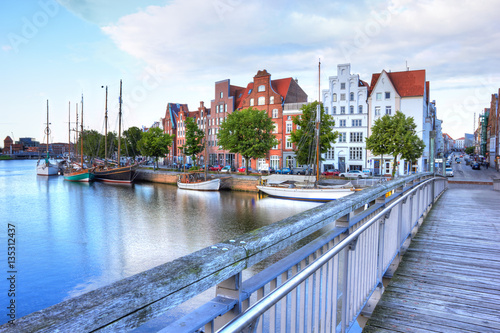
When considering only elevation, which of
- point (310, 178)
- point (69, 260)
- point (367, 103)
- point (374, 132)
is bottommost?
point (69, 260)

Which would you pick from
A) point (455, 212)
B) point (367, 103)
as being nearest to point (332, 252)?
point (455, 212)

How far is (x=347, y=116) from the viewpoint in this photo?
56.4m

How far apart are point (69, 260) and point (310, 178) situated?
102ft

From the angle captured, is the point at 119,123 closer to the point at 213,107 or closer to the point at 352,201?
the point at 213,107

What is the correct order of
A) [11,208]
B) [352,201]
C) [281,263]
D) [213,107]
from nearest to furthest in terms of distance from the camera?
1. [281,263]
2. [352,201]
3. [11,208]
4. [213,107]

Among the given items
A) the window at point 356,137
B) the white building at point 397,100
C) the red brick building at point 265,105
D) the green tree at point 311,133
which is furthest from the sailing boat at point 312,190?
the white building at point 397,100

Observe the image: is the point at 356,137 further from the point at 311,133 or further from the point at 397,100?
the point at 311,133

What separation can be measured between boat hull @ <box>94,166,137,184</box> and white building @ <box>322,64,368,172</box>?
32590 millimetres

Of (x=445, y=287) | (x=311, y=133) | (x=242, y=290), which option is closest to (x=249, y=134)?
(x=311, y=133)

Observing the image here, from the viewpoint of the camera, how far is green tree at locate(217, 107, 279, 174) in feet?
170

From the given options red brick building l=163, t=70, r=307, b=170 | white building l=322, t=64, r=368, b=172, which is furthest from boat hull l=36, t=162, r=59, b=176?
white building l=322, t=64, r=368, b=172

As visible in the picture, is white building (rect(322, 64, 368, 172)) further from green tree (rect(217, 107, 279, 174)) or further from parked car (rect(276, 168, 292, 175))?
green tree (rect(217, 107, 279, 174))

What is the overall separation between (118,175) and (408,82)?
4986 centimetres

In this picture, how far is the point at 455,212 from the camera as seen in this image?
36.8ft
